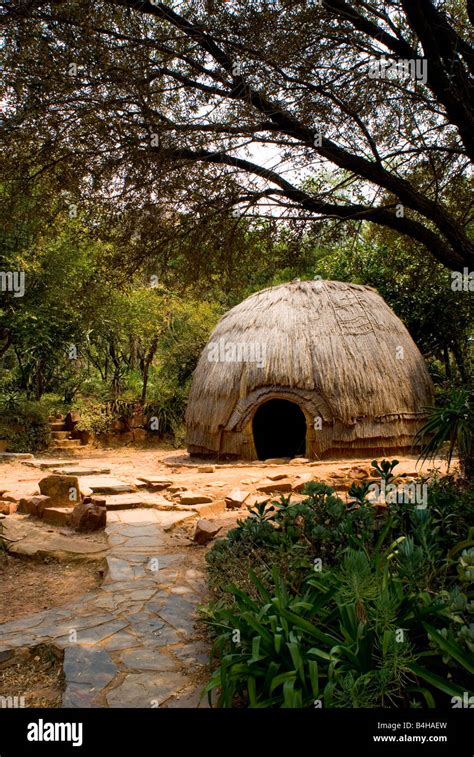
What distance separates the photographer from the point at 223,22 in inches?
197

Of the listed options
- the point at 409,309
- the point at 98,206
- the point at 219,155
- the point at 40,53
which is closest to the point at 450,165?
the point at 219,155

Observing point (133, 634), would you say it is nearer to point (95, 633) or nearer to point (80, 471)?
point (95, 633)

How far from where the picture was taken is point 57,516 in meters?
6.96

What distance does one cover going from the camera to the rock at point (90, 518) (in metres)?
6.60

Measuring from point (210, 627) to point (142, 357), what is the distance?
17.9 meters

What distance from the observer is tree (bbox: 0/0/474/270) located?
4.77 m

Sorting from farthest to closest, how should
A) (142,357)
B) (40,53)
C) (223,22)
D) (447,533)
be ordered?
(142,357), (223,22), (40,53), (447,533)

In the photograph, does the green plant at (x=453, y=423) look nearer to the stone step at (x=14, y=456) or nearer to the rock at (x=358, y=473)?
the rock at (x=358, y=473)

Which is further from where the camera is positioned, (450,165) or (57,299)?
(57,299)

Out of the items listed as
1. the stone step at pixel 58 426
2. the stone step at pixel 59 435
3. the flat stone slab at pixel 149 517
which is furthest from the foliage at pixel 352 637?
the stone step at pixel 58 426

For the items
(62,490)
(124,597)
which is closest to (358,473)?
(62,490)

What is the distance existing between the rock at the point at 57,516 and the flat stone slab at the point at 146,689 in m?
3.96

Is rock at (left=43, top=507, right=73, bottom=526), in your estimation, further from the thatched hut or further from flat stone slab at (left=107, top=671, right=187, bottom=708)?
the thatched hut

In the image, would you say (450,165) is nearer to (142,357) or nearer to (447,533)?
(447,533)
